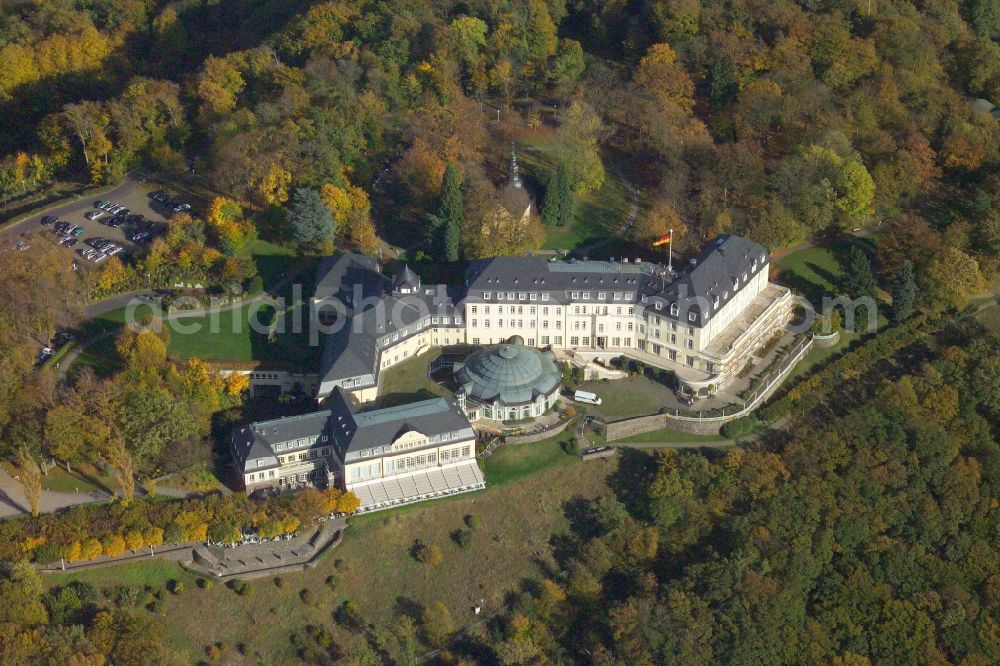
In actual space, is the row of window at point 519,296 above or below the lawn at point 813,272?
above

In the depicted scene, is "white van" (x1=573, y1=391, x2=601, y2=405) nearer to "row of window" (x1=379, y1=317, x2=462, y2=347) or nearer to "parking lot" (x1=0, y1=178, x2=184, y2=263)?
"row of window" (x1=379, y1=317, x2=462, y2=347)

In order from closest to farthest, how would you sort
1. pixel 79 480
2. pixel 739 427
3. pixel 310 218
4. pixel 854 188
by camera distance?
pixel 79 480 < pixel 739 427 < pixel 310 218 < pixel 854 188

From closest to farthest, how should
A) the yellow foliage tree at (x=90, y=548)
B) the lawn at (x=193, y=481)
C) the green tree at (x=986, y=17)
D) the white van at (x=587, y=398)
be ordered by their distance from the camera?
the yellow foliage tree at (x=90, y=548) → the lawn at (x=193, y=481) → the white van at (x=587, y=398) → the green tree at (x=986, y=17)

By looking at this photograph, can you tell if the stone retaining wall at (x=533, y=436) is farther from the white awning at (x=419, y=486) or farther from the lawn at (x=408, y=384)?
the lawn at (x=408, y=384)

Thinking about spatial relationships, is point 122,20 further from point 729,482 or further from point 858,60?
point 729,482

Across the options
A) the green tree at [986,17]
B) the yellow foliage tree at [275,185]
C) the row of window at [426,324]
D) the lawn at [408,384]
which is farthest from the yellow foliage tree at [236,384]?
the green tree at [986,17]

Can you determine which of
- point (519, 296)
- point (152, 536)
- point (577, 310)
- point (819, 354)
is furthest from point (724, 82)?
point (152, 536)

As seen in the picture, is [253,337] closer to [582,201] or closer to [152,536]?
[152,536]

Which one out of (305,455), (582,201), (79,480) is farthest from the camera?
(582,201)
